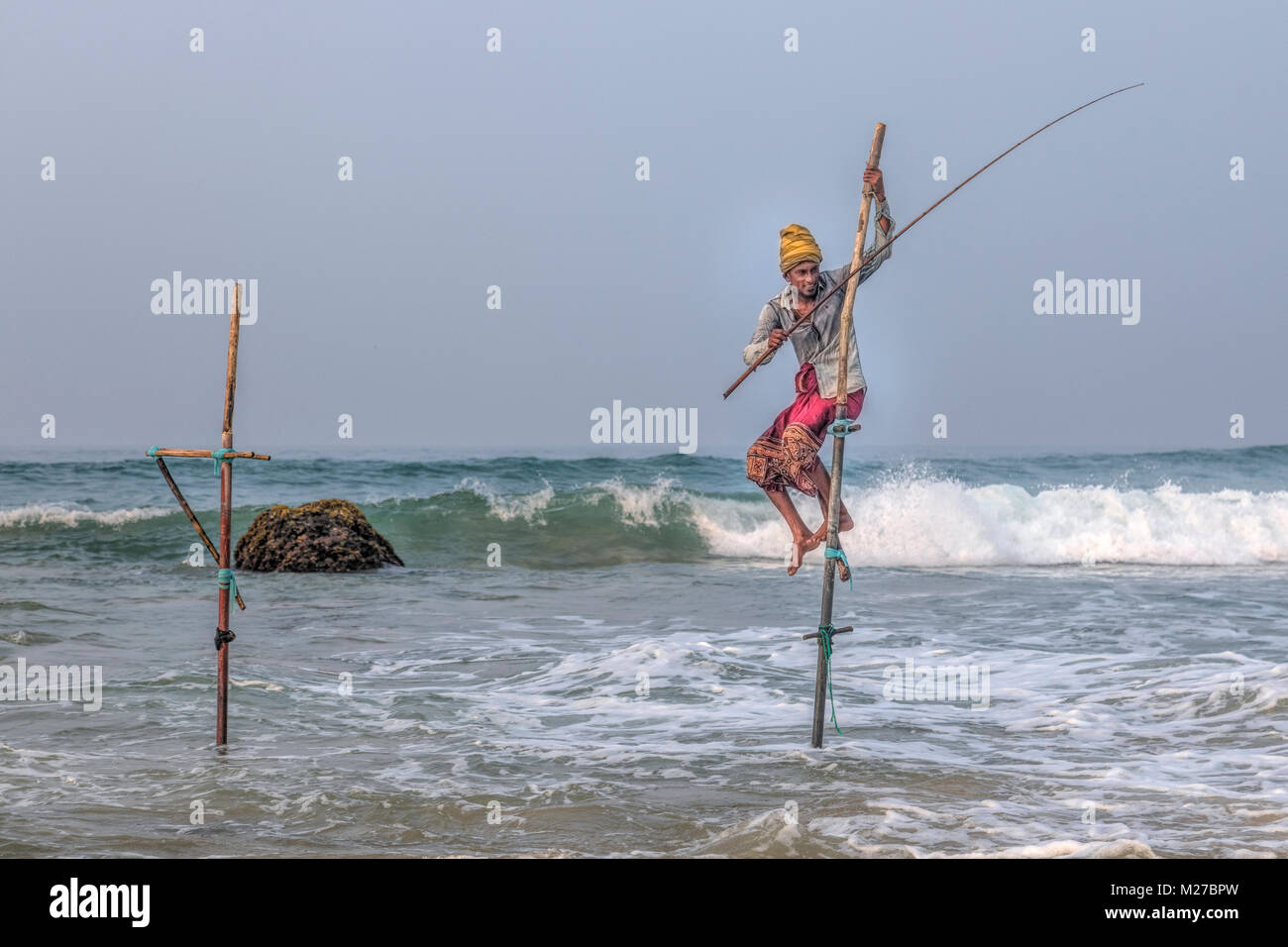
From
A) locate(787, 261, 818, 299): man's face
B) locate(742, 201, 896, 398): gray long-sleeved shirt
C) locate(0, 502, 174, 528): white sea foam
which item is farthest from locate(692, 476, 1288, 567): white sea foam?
locate(787, 261, 818, 299): man's face

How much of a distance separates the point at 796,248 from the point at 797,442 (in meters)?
1.07

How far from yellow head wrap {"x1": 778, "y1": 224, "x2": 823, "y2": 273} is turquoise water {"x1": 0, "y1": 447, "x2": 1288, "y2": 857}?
2997 millimetres

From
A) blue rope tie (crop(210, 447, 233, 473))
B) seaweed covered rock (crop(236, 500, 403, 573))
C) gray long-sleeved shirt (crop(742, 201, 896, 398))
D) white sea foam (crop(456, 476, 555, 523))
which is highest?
gray long-sleeved shirt (crop(742, 201, 896, 398))

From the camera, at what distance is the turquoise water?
6492mm

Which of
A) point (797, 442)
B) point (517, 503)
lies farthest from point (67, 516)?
point (797, 442)

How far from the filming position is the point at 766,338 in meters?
6.75

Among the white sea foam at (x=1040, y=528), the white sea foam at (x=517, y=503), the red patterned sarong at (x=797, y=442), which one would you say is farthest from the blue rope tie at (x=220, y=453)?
the white sea foam at (x=517, y=503)

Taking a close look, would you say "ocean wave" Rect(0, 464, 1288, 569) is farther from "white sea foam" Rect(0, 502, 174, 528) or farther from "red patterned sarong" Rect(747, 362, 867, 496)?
"red patterned sarong" Rect(747, 362, 867, 496)

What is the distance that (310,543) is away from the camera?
18.0m

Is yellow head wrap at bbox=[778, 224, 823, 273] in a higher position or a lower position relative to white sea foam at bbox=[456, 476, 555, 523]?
higher

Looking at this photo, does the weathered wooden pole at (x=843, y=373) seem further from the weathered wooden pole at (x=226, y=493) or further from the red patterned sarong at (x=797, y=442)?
the weathered wooden pole at (x=226, y=493)

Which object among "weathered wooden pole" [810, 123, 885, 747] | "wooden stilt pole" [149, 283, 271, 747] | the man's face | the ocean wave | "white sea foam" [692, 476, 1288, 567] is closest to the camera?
the man's face

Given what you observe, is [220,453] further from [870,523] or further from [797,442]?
[870,523]
